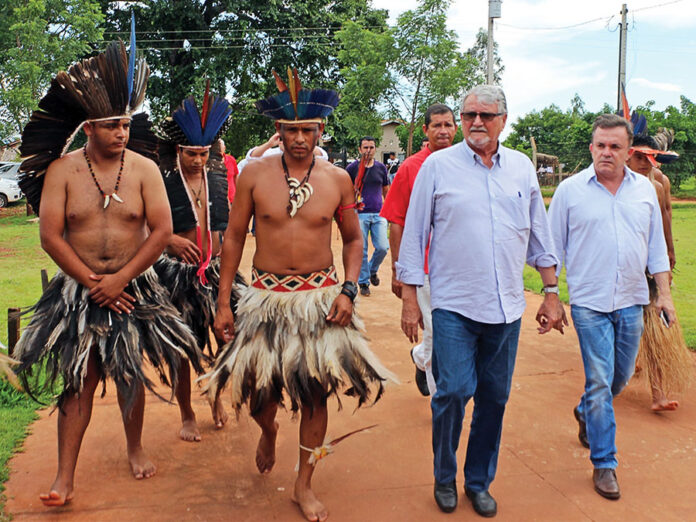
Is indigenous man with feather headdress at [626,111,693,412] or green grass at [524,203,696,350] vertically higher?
indigenous man with feather headdress at [626,111,693,412]

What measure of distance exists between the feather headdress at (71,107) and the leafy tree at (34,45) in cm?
1807

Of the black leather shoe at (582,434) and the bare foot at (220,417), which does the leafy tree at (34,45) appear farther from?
the black leather shoe at (582,434)

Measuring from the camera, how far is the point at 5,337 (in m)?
6.38

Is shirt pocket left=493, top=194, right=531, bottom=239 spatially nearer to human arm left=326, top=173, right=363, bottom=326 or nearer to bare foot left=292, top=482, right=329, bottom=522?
human arm left=326, top=173, right=363, bottom=326

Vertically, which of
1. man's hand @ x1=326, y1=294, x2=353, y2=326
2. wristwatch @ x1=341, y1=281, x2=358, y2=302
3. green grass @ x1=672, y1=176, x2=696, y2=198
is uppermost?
wristwatch @ x1=341, y1=281, x2=358, y2=302

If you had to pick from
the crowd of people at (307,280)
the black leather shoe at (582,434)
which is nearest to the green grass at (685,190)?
the black leather shoe at (582,434)

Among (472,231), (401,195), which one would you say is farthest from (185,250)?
(472,231)

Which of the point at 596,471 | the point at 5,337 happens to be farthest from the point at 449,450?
the point at 5,337

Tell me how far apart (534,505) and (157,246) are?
2.38 meters

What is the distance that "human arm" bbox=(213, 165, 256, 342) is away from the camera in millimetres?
3457

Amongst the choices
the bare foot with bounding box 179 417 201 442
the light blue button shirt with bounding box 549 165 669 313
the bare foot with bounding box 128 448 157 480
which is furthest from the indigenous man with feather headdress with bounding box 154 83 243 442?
the light blue button shirt with bounding box 549 165 669 313

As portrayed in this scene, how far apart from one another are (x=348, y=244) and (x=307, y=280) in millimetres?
345

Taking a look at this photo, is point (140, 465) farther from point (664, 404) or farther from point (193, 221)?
point (664, 404)

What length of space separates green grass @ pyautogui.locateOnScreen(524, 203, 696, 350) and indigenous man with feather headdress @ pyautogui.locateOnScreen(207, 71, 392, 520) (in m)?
4.33
